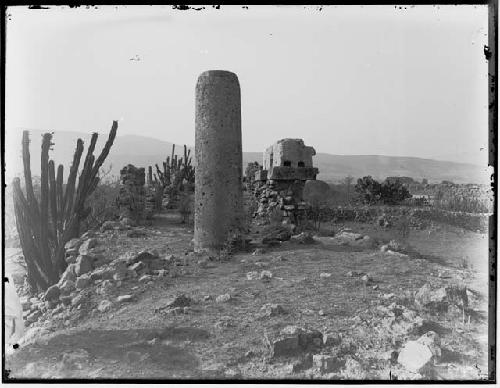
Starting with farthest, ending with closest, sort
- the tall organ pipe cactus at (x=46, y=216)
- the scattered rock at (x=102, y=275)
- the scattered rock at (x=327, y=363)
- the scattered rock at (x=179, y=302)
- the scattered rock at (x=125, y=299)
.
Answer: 1. the tall organ pipe cactus at (x=46, y=216)
2. the scattered rock at (x=102, y=275)
3. the scattered rock at (x=125, y=299)
4. the scattered rock at (x=179, y=302)
5. the scattered rock at (x=327, y=363)

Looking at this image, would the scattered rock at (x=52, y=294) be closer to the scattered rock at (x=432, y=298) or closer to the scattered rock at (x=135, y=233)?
the scattered rock at (x=135, y=233)

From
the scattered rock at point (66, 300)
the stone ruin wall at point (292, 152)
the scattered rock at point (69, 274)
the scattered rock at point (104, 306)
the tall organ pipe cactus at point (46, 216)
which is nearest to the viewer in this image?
the scattered rock at point (104, 306)

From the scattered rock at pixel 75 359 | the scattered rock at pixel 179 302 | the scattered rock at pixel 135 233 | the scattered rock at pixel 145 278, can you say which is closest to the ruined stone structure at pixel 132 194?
the scattered rock at pixel 135 233

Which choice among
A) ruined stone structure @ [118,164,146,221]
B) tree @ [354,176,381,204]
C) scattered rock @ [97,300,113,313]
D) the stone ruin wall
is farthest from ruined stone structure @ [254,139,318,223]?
tree @ [354,176,381,204]

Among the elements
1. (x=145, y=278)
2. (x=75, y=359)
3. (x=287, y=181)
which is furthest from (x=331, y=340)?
(x=287, y=181)

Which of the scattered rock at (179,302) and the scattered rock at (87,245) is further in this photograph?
the scattered rock at (87,245)

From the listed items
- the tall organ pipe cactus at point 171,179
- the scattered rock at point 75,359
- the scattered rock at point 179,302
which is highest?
the tall organ pipe cactus at point 171,179

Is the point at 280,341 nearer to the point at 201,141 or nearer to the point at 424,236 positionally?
the point at 201,141

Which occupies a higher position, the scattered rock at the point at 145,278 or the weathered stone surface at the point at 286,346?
the scattered rock at the point at 145,278
